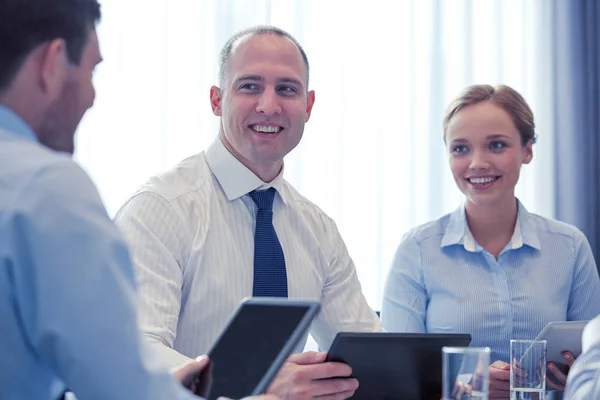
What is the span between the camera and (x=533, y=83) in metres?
4.25

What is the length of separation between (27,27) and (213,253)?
122 centimetres

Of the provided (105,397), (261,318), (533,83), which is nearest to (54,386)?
(105,397)

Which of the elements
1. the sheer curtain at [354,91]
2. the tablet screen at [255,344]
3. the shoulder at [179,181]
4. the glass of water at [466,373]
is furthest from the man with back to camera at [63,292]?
the sheer curtain at [354,91]

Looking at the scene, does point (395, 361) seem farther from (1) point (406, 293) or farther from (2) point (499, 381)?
A: (1) point (406, 293)

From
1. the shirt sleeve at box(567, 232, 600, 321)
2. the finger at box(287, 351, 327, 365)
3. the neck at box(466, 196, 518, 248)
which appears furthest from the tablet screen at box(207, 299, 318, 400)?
the shirt sleeve at box(567, 232, 600, 321)

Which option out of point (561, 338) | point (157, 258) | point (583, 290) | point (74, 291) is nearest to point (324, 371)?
point (157, 258)

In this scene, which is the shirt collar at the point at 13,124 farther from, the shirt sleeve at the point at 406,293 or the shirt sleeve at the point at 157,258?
Answer: the shirt sleeve at the point at 406,293

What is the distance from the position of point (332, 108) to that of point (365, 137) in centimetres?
22

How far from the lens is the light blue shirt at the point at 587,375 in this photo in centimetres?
130

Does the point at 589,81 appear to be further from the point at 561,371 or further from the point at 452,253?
the point at 561,371

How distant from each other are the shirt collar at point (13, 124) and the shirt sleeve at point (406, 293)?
6.03 feet

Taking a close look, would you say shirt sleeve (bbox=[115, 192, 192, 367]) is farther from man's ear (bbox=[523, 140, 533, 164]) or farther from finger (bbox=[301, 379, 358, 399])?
man's ear (bbox=[523, 140, 533, 164])

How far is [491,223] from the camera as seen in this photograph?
2871 mm

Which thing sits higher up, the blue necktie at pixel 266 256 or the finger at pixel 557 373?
the blue necktie at pixel 266 256
